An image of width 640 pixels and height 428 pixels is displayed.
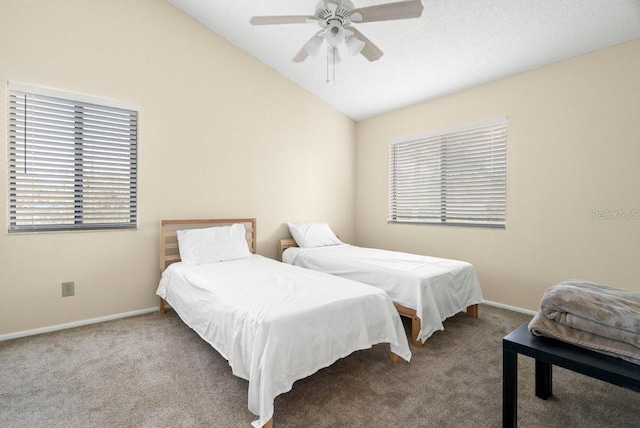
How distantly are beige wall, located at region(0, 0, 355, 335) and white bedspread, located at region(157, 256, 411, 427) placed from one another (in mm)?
1016

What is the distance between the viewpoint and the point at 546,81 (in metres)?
2.96

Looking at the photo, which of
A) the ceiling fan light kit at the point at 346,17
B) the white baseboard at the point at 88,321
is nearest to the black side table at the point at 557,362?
the ceiling fan light kit at the point at 346,17

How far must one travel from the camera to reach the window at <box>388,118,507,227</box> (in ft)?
11.0

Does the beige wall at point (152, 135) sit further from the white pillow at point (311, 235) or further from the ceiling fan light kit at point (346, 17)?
the ceiling fan light kit at point (346, 17)

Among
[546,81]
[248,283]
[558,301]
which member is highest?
[546,81]

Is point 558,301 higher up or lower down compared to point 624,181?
lower down

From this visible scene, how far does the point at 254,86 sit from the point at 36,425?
358 cm

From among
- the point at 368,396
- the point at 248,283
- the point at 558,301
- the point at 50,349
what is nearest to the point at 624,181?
the point at 558,301

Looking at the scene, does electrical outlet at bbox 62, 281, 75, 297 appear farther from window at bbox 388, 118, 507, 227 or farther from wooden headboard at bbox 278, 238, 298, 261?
window at bbox 388, 118, 507, 227

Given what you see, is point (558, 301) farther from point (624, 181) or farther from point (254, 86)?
point (254, 86)

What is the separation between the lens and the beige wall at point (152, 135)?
2510 millimetres

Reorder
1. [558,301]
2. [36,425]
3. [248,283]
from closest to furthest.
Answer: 1. [558,301]
2. [36,425]
3. [248,283]

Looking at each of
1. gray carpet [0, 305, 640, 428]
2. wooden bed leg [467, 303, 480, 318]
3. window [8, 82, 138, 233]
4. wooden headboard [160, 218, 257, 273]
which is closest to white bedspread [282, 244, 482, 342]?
wooden bed leg [467, 303, 480, 318]

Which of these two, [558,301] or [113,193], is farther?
[113,193]
